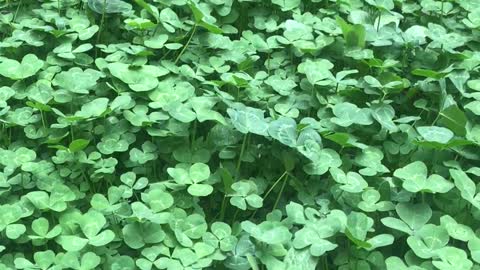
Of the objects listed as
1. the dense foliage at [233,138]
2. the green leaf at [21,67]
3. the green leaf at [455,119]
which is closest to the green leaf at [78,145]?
the dense foliage at [233,138]

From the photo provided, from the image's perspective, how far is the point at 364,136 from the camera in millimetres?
2463

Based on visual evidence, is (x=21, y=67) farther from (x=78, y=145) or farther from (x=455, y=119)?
(x=455, y=119)

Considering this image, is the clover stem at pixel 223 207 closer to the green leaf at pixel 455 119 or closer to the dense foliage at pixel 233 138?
the dense foliage at pixel 233 138

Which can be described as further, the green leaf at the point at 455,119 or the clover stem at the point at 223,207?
the green leaf at the point at 455,119

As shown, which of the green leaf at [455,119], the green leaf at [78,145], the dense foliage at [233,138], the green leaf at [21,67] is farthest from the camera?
the green leaf at [21,67]

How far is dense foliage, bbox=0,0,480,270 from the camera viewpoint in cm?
207

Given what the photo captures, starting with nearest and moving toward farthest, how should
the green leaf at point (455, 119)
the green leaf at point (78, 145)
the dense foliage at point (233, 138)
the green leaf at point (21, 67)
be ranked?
the dense foliage at point (233, 138)
the green leaf at point (78, 145)
the green leaf at point (455, 119)
the green leaf at point (21, 67)

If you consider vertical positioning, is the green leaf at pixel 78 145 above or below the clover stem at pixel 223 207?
above

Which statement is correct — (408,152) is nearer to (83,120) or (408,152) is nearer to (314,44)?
(314,44)

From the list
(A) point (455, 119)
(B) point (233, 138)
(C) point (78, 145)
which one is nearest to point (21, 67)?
(C) point (78, 145)

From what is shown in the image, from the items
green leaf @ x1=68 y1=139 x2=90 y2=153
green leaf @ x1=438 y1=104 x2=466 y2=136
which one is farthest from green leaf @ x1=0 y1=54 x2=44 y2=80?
green leaf @ x1=438 y1=104 x2=466 y2=136

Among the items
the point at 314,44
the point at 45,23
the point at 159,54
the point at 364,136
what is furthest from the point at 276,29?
the point at 45,23

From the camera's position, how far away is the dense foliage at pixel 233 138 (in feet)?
6.79

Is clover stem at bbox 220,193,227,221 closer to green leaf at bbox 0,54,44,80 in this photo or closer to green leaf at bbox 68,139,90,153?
green leaf at bbox 68,139,90,153
